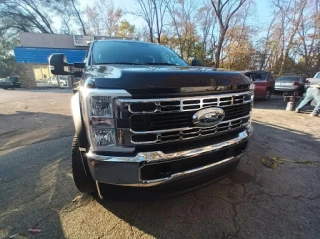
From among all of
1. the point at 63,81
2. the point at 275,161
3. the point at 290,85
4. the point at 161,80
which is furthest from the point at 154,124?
the point at 63,81

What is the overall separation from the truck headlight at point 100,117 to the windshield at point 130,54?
1338 mm

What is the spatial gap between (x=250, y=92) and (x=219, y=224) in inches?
57.4

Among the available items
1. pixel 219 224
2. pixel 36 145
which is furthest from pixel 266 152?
pixel 36 145

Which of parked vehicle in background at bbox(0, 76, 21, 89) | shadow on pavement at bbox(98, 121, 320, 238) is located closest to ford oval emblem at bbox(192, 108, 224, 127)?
shadow on pavement at bbox(98, 121, 320, 238)

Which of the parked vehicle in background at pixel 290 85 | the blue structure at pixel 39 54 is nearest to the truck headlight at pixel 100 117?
the parked vehicle in background at pixel 290 85

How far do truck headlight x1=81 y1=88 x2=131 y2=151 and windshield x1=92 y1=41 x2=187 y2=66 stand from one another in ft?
4.39

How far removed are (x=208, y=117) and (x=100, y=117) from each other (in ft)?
3.10

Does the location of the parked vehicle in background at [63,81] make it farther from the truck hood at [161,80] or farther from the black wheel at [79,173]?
the truck hood at [161,80]

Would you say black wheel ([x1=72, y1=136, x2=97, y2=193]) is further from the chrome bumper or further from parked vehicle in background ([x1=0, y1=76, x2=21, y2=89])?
parked vehicle in background ([x1=0, y1=76, x2=21, y2=89])

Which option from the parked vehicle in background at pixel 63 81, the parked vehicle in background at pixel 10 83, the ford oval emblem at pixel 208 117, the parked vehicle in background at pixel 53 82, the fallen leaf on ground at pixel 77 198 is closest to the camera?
the ford oval emblem at pixel 208 117

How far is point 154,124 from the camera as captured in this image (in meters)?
1.62

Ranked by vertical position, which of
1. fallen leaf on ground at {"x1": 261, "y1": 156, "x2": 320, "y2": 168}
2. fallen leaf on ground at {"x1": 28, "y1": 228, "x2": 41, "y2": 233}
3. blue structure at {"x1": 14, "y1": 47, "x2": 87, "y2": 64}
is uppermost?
blue structure at {"x1": 14, "y1": 47, "x2": 87, "y2": 64}

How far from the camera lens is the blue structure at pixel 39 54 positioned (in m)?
21.3

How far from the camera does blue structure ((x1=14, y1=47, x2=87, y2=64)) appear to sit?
21.3 metres
